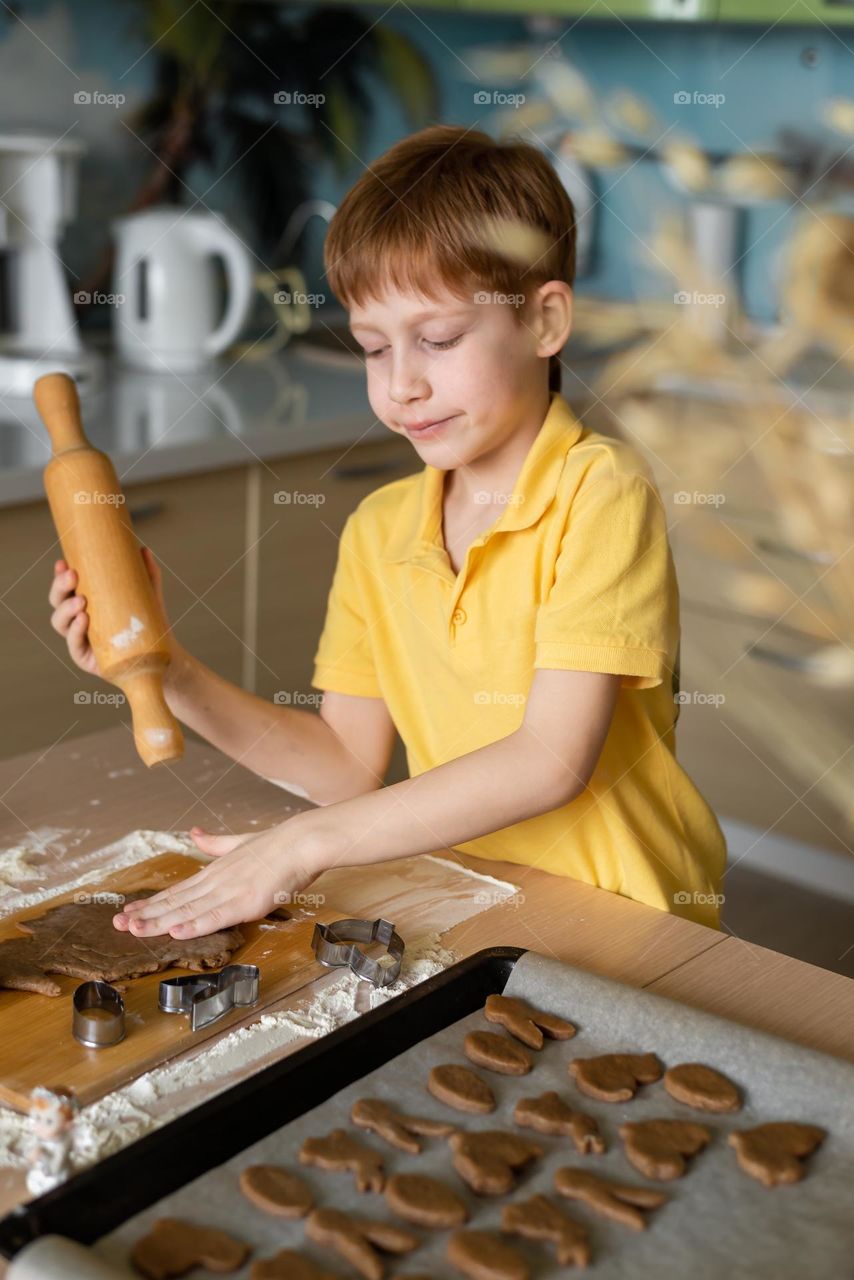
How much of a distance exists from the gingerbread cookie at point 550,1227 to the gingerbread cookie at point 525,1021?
128mm

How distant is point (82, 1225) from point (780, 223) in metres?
2.39

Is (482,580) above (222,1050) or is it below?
above

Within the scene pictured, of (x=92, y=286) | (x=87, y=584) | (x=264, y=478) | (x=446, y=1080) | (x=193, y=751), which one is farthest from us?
(x=92, y=286)

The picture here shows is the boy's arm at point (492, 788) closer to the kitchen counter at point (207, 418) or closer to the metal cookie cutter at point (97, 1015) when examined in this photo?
the metal cookie cutter at point (97, 1015)

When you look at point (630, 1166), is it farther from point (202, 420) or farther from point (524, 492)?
point (202, 420)

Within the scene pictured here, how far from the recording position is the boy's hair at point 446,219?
1.02 metres

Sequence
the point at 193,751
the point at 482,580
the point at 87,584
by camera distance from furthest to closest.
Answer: the point at 193,751
the point at 482,580
the point at 87,584

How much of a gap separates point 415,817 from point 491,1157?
0.32 meters

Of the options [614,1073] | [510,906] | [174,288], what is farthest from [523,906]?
[174,288]

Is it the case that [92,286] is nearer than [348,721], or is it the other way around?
[348,721]

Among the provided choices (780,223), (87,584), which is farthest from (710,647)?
(87,584)

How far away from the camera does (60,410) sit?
97cm

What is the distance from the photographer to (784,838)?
8.21 ft

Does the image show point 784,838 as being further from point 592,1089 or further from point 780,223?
point 592,1089
